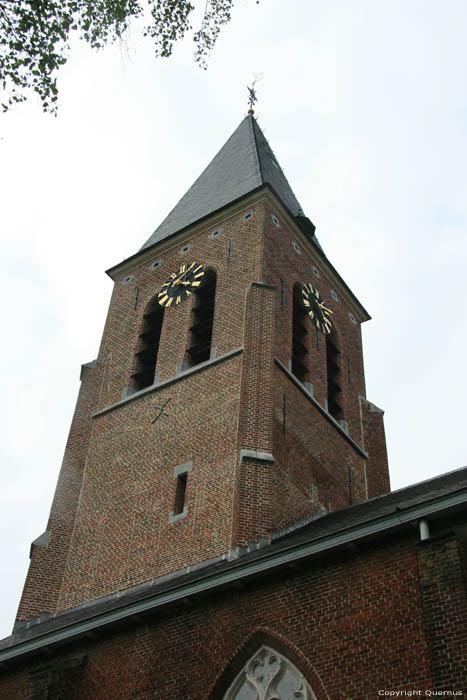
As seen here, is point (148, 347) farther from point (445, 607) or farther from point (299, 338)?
point (445, 607)

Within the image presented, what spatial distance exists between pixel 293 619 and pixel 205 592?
5.24 ft

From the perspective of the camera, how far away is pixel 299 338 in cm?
2205

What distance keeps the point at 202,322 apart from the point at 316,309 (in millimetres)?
3820

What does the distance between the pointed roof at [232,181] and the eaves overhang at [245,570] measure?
14001 mm

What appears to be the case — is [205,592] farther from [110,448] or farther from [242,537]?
[110,448]

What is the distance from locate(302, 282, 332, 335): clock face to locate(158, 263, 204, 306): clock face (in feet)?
10.4

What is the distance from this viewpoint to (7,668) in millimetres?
13609

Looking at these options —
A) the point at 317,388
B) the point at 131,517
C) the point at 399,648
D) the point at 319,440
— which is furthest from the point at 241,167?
the point at 399,648

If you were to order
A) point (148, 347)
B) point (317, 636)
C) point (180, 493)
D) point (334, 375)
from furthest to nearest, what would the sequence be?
point (334, 375)
point (148, 347)
point (180, 493)
point (317, 636)

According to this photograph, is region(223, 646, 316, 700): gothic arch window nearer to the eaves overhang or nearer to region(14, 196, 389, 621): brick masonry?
the eaves overhang

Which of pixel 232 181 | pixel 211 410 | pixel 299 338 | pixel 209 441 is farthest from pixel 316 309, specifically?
pixel 209 441

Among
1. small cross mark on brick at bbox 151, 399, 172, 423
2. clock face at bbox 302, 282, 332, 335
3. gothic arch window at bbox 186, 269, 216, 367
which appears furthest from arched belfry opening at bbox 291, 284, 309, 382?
small cross mark on brick at bbox 151, 399, 172, 423

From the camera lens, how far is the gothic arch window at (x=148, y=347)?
2152 centimetres

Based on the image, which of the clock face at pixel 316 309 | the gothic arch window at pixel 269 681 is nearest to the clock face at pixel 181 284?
the clock face at pixel 316 309
